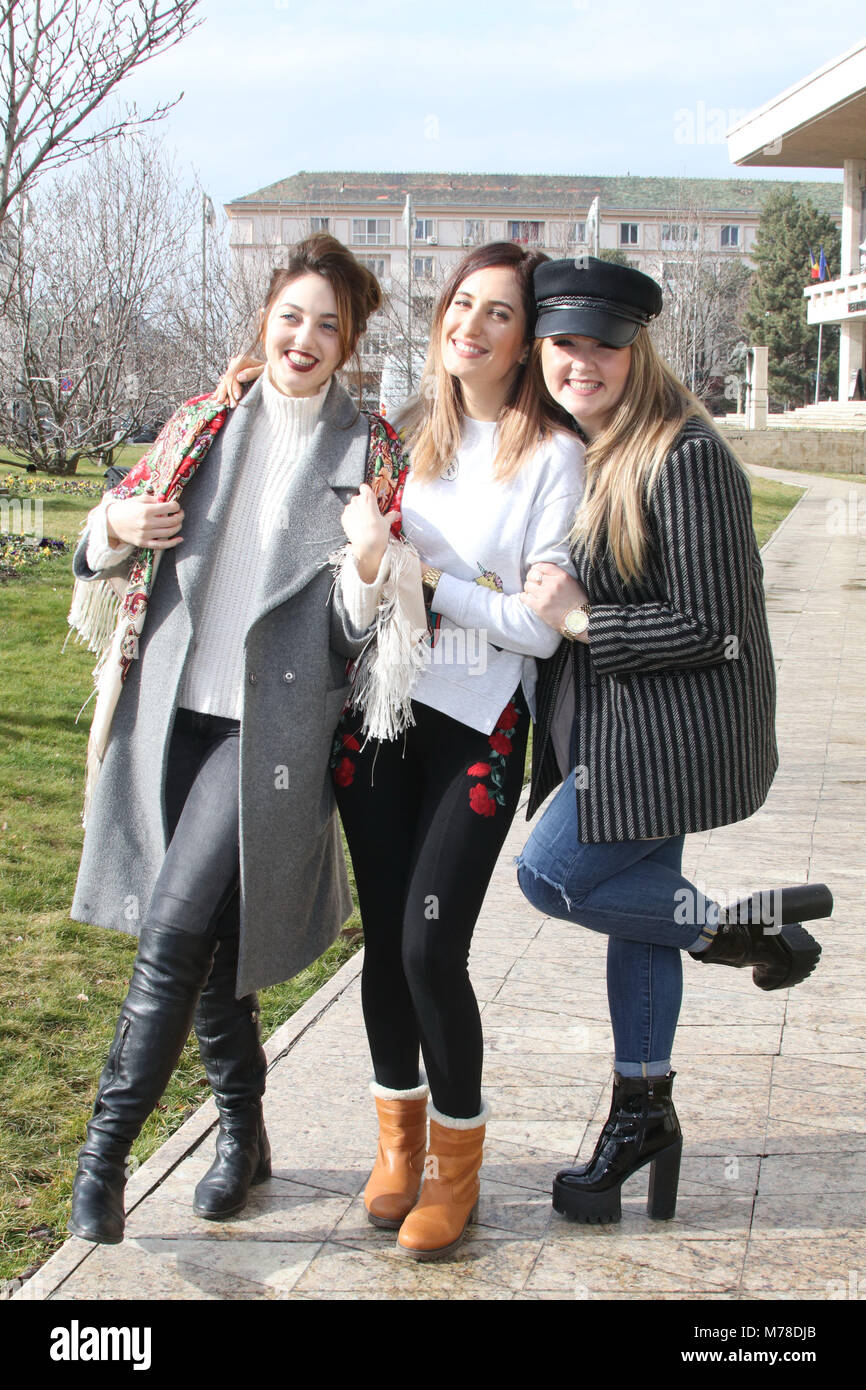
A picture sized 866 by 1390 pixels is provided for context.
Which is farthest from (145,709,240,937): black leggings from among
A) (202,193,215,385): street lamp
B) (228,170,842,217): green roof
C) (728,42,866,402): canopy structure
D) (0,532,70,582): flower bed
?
(228,170,842,217): green roof

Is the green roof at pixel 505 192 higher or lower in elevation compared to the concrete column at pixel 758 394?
higher

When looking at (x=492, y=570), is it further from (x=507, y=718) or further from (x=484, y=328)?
(x=484, y=328)

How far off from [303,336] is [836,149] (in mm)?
55350

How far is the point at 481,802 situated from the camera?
2.64m

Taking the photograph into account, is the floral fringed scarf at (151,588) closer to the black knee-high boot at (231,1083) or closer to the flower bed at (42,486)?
the black knee-high boot at (231,1083)

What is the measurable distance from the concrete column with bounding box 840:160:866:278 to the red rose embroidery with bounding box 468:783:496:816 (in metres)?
54.0

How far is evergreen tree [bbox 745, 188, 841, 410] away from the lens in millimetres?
64250

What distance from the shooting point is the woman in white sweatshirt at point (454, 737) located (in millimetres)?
2635

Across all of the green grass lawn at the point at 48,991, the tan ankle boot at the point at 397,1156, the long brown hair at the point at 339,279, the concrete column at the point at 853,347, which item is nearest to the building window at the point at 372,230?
the concrete column at the point at 853,347

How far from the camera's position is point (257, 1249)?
8.73ft

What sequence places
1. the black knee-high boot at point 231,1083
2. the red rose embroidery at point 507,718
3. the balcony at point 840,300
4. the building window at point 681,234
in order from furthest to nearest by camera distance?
the balcony at point 840,300, the building window at point 681,234, the black knee-high boot at point 231,1083, the red rose embroidery at point 507,718

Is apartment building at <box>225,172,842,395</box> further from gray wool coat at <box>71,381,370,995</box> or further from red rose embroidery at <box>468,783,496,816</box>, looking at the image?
red rose embroidery at <box>468,783,496,816</box>
